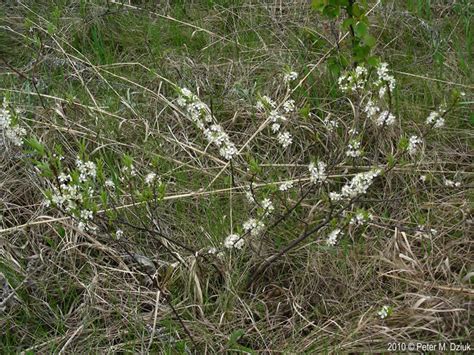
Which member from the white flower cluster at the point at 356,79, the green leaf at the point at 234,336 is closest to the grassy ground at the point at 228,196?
the green leaf at the point at 234,336

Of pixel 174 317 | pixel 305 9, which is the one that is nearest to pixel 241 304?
pixel 174 317

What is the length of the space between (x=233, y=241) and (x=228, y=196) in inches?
17.3

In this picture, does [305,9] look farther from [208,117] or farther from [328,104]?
[208,117]

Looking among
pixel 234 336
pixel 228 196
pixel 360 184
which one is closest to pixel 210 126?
pixel 228 196

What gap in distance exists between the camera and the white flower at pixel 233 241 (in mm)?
2492

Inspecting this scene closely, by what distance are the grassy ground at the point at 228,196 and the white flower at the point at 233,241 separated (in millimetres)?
126

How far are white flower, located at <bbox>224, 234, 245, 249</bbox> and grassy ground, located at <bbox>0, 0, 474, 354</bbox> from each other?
0.41 ft

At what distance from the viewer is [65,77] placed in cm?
375

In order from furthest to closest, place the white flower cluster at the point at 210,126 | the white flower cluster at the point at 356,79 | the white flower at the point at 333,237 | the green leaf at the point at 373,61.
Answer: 1. the green leaf at the point at 373,61
2. the white flower cluster at the point at 356,79
3. the white flower at the point at 333,237
4. the white flower cluster at the point at 210,126

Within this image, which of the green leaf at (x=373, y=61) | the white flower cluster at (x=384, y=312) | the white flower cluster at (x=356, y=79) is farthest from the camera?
the green leaf at (x=373, y=61)

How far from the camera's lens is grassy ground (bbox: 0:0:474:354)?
2.45 meters

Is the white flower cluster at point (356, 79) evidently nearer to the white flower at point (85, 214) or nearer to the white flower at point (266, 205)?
the white flower at point (266, 205)

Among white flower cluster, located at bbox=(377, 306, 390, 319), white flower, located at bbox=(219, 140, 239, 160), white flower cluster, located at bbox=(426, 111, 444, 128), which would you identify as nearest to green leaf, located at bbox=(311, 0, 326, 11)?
white flower cluster, located at bbox=(426, 111, 444, 128)

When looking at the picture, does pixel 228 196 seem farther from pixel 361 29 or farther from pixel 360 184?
pixel 361 29
